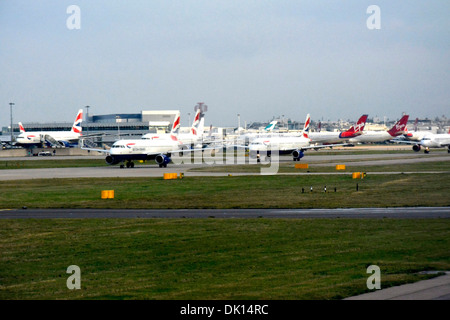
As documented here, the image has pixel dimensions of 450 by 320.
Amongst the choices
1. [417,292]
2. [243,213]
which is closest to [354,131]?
[243,213]

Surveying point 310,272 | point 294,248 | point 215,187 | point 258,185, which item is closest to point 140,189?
point 215,187

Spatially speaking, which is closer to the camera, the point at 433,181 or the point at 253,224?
the point at 253,224

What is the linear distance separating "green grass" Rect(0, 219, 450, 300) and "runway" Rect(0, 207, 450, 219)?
2260mm

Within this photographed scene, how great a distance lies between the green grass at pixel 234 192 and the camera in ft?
149

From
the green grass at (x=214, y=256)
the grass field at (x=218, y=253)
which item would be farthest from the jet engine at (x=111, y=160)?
the green grass at (x=214, y=256)

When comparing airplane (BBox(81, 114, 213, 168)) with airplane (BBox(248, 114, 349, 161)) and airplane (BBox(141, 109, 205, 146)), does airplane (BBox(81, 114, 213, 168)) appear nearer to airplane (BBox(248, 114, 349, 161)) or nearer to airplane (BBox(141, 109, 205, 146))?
airplane (BBox(248, 114, 349, 161))

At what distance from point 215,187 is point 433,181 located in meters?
21.4

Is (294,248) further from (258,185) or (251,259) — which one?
(258,185)

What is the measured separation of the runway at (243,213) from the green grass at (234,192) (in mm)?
2337

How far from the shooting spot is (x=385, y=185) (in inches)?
2287

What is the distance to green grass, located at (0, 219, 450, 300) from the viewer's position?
19547mm

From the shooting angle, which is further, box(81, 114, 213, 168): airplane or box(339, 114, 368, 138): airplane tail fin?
box(339, 114, 368, 138): airplane tail fin

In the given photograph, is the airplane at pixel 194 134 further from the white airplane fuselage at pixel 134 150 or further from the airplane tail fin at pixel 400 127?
the airplane tail fin at pixel 400 127

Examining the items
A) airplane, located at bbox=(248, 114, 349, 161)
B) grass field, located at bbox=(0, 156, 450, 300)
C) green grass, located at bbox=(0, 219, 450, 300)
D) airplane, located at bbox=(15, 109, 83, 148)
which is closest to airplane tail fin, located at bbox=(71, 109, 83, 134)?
airplane, located at bbox=(15, 109, 83, 148)
